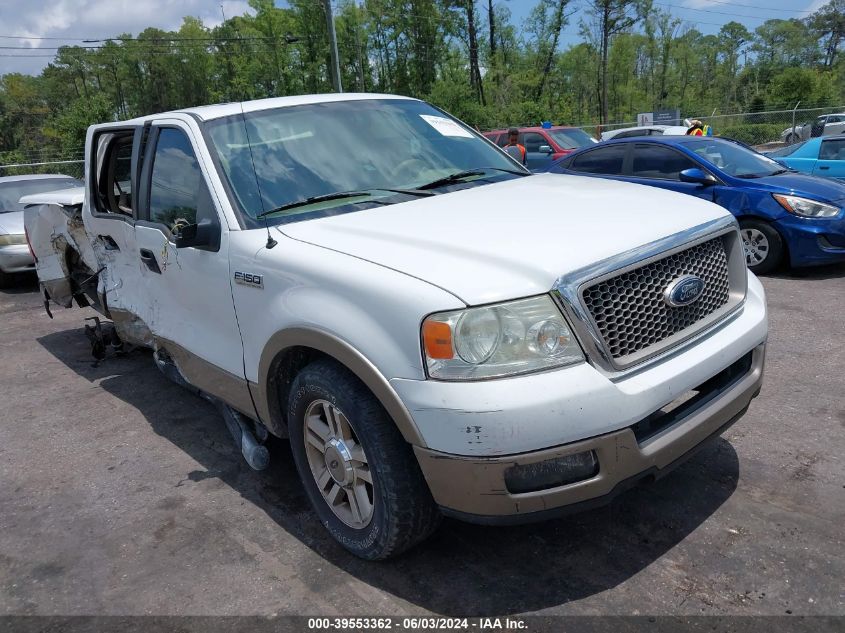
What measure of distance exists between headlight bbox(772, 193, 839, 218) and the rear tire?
269 millimetres

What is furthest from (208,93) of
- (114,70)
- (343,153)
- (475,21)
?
(343,153)

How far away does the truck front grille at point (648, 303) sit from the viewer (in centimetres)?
250

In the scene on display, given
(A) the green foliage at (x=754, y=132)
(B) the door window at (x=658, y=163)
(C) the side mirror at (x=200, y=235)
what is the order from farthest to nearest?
(A) the green foliage at (x=754, y=132)
(B) the door window at (x=658, y=163)
(C) the side mirror at (x=200, y=235)

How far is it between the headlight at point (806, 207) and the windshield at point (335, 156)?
4571 mm

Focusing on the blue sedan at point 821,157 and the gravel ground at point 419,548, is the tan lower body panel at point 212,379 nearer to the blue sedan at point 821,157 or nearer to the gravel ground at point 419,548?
the gravel ground at point 419,548

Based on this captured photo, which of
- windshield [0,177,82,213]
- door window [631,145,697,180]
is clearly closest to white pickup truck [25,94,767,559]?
door window [631,145,697,180]

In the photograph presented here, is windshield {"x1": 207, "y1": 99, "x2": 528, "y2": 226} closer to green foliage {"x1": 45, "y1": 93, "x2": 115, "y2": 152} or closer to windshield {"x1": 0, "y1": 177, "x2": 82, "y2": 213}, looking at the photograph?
windshield {"x1": 0, "y1": 177, "x2": 82, "y2": 213}

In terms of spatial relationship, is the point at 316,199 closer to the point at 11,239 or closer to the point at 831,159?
the point at 11,239

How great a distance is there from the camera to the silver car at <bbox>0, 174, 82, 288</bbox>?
987cm

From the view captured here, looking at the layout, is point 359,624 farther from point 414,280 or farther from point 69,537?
point 69,537

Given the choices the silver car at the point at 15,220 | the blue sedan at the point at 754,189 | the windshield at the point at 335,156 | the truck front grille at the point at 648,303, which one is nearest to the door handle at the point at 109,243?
the windshield at the point at 335,156

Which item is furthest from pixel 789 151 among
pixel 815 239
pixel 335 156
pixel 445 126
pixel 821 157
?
pixel 335 156

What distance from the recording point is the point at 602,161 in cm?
898

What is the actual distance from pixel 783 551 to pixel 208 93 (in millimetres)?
77150
